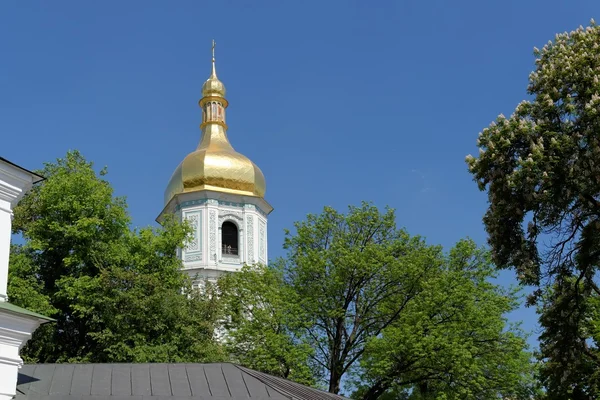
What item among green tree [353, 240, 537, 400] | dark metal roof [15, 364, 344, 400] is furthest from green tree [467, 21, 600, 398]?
green tree [353, 240, 537, 400]

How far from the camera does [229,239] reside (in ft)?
122

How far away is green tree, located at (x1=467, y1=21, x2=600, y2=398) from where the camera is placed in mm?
14500

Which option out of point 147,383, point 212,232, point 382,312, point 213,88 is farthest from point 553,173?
point 213,88

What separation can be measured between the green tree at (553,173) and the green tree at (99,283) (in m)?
11.3

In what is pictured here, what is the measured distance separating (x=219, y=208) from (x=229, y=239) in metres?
1.45

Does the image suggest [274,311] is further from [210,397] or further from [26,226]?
[210,397]

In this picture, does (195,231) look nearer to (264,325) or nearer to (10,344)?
(264,325)

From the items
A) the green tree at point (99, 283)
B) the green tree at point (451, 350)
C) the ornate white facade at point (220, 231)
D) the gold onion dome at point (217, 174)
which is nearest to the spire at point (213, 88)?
the gold onion dome at point (217, 174)

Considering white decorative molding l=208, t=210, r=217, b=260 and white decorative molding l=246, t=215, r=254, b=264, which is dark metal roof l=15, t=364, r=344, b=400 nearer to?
white decorative molding l=208, t=210, r=217, b=260

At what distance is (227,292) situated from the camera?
2861cm

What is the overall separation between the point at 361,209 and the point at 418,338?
536cm

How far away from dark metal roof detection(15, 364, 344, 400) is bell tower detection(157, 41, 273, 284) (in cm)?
2064

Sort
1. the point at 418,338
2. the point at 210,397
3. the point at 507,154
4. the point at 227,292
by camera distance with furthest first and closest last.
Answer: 1. the point at 227,292
2. the point at 418,338
3. the point at 507,154
4. the point at 210,397

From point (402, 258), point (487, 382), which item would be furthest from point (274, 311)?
point (487, 382)
